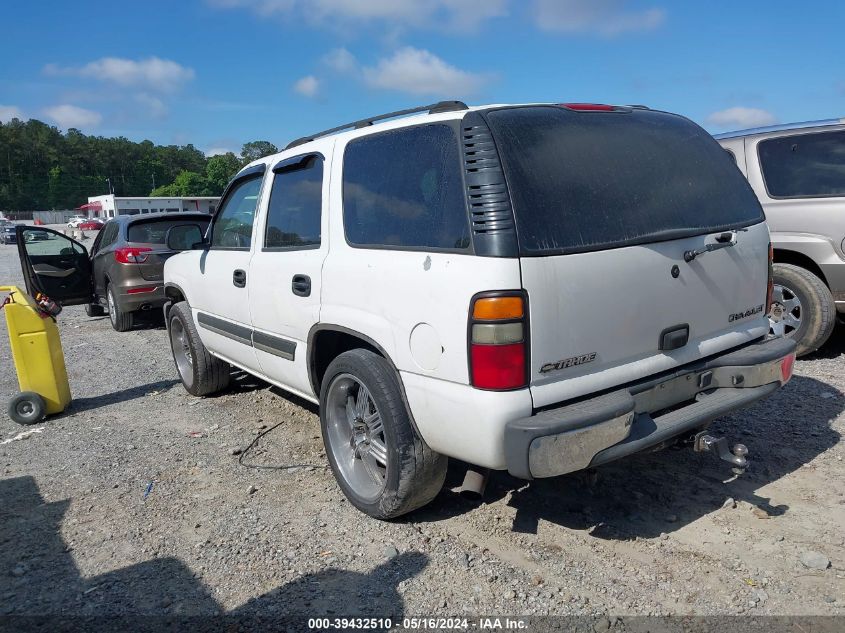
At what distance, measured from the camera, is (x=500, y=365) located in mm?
2523

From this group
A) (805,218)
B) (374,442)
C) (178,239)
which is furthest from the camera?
(805,218)

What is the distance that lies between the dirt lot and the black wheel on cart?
1.68 ft

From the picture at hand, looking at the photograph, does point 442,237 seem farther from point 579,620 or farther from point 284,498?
point 284,498

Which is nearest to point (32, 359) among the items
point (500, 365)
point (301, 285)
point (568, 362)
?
point (301, 285)

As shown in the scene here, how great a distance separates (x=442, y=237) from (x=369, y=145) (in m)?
0.91

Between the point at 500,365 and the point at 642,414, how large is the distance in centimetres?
83

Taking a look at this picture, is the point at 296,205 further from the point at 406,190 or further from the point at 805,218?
the point at 805,218

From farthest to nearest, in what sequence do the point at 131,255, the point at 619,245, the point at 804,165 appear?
the point at 131,255
the point at 804,165
the point at 619,245

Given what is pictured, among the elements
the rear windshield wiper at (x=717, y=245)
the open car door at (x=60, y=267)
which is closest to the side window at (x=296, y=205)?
the rear windshield wiper at (x=717, y=245)

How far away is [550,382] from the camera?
8.59 feet

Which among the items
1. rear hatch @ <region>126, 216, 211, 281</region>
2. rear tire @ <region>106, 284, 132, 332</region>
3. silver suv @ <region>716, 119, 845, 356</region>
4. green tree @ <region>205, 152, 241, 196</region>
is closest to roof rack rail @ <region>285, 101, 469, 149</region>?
silver suv @ <region>716, 119, 845, 356</region>

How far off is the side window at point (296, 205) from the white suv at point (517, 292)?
0.07ft

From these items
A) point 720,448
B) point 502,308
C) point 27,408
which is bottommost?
point 27,408

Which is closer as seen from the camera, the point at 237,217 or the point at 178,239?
the point at 237,217
